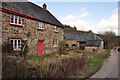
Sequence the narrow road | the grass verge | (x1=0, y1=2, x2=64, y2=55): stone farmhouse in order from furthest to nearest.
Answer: (x1=0, y1=2, x2=64, y2=55): stone farmhouse < the narrow road < the grass verge

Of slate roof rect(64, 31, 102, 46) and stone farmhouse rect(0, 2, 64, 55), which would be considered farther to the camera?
slate roof rect(64, 31, 102, 46)

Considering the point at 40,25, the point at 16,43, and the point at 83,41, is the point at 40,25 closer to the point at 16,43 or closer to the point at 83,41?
the point at 16,43

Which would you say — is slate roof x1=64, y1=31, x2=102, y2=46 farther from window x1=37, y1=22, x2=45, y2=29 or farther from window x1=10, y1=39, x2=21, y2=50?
window x1=10, y1=39, x2=21, y2=50

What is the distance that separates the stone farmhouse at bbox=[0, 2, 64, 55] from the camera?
17.8 m

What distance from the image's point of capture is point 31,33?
2152 centimetres

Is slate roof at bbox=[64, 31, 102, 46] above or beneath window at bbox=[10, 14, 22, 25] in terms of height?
beneath

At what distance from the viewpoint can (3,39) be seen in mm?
17125

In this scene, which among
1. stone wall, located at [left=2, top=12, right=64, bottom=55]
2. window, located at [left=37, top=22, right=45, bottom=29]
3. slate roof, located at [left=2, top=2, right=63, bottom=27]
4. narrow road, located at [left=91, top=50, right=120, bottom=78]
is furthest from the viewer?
window, located at [left=37, top=22, right=45, bottom=29]

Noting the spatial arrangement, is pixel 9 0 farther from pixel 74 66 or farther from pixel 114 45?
pixel 114 45

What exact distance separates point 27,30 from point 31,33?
37.2 inches

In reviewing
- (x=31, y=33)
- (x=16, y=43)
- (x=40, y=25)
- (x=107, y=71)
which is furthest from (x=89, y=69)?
(x=40, y=25)

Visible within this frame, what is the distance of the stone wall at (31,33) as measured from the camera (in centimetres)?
1758

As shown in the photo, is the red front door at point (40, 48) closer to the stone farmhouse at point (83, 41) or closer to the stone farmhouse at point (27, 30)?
the stone farmhouse at point (27, 30)

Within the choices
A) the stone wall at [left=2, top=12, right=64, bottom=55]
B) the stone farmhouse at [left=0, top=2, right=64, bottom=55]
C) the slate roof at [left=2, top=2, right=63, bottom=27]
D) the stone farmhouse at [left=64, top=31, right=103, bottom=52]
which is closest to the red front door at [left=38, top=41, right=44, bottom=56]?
the stone farmhouse at [left=0, top=2, right=64, bottom=55]
